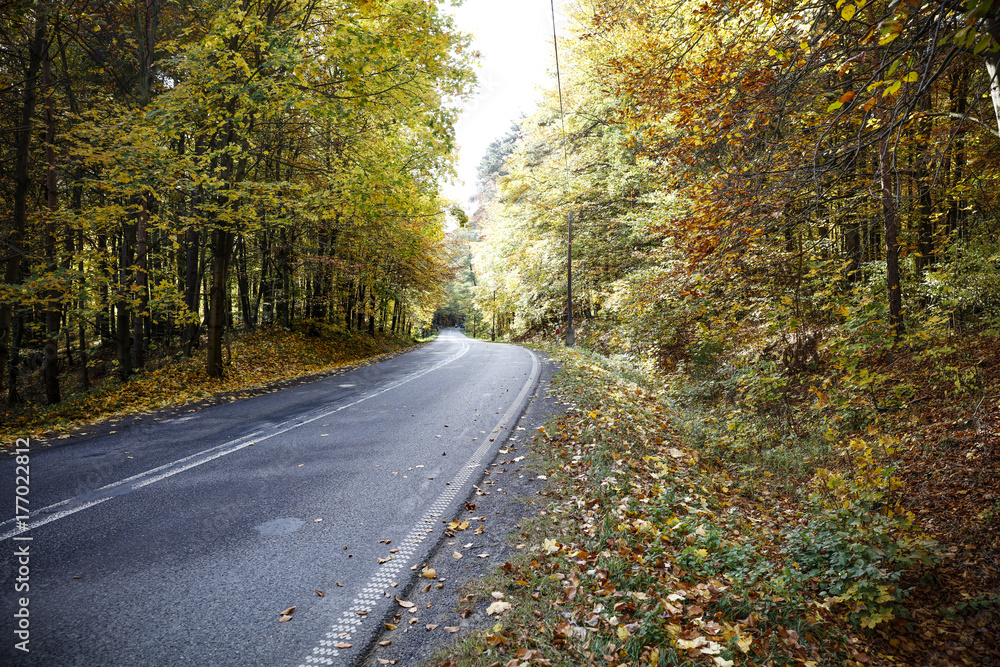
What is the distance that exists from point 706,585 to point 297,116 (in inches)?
651

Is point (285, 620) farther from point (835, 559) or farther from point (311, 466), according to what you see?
point (835, 559)

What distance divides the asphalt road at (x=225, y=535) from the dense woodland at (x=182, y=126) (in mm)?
5220

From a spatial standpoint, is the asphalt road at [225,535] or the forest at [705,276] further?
the forest at [705,276]

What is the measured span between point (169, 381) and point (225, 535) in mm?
9054

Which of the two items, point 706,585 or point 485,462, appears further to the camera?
point 485,462

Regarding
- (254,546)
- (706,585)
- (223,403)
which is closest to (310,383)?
(223,403)

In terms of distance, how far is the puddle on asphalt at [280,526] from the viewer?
A: 3.88 metres

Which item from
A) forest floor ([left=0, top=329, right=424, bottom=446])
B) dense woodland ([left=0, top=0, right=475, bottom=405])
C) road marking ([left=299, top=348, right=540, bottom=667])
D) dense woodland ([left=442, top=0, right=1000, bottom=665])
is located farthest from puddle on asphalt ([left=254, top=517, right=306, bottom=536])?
dense woodland ([left=0, top=0, right=475, bottom=405])

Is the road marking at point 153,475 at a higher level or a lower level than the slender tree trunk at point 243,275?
lower

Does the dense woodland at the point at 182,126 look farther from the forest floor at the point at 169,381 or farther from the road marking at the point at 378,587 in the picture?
the road marking at the point at 378,587

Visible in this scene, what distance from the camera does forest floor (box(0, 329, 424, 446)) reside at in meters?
8.42

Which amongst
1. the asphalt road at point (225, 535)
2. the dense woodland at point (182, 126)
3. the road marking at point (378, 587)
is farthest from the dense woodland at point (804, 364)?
the dense woodland at point (182, 126)

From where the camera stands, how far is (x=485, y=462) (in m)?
5.80

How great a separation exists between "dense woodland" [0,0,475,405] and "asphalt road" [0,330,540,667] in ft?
17.1
